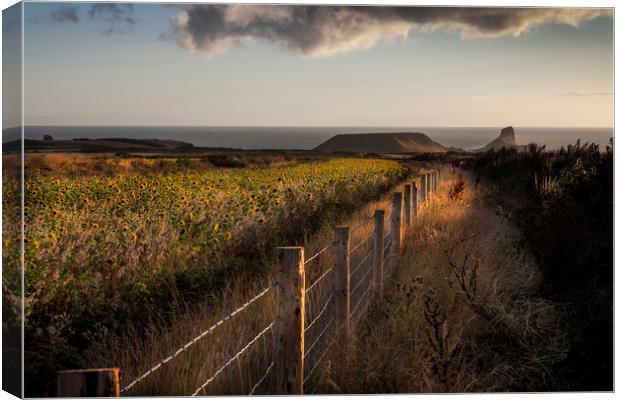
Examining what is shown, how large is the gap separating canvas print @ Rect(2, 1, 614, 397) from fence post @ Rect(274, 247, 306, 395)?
23.0 inches

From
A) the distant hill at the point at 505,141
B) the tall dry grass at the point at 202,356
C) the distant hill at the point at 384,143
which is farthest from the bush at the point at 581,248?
the tall dry grass at the point at 202,356

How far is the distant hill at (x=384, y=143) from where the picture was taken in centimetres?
705

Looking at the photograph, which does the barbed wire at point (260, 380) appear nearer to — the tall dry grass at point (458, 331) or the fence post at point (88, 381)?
the tall dry grass at point (458, 331)

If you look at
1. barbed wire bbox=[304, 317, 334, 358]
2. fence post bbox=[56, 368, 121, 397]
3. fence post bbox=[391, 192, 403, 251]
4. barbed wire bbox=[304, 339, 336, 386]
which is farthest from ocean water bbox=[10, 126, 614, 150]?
fence post bbox=[56, 368, 121, 397]

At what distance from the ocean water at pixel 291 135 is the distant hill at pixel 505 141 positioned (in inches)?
1.9

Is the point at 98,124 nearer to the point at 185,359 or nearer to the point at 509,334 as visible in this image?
the point at 185,359

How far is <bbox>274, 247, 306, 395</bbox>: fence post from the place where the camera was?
3.83 meters

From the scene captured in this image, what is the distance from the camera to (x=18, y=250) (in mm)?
4727

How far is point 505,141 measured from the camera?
721 cm

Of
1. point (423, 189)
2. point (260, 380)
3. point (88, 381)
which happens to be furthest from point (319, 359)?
point (423, 189)

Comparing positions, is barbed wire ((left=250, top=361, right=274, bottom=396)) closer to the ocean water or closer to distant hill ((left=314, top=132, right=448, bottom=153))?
A: the ocean water

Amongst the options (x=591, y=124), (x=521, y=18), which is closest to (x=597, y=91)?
(x=591, y=124)

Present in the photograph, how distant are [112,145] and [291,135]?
1.66m

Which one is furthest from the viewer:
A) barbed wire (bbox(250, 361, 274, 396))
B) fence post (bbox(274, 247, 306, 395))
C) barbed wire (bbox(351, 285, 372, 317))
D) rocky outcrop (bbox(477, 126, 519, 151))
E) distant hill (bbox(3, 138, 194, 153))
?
rocky outcrop (bbox(477, 126, 519, 151))
